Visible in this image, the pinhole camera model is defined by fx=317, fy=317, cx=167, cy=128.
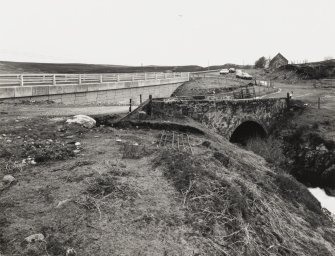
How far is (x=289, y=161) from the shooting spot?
19719mm

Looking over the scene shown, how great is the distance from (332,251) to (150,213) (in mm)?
4411

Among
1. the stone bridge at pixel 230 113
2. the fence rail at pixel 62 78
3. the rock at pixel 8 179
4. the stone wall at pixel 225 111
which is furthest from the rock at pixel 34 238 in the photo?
the fence rail at pixel 62 78

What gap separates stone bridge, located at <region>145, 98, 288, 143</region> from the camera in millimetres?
14188

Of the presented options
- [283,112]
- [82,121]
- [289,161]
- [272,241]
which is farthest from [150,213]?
[283,112]

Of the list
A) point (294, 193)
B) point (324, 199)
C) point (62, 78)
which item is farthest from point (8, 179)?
point (324, 199)

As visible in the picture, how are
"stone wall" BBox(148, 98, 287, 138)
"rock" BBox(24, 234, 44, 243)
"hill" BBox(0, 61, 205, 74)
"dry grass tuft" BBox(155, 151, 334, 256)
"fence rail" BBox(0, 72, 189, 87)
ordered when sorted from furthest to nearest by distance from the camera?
"hill" BBox(0, 61, 205, 74), "stone wall" BBox(148, 98, 287, 138), "fence rail" BBox(0, 72, 189, 87), "dry grass tuft" BBox(155, 151, 334, 256), "rock" BBox(24, 234, 44, 243)

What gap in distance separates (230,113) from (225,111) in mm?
506

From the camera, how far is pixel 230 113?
1769 cm

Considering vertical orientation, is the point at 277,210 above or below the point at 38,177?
below

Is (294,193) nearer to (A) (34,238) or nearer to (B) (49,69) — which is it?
(A) (34,238)

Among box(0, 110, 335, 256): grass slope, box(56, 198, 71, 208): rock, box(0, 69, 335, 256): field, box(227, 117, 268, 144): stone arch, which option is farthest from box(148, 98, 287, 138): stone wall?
box(56, 198, 71, 208): rock

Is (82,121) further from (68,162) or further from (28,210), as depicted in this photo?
(28,210)

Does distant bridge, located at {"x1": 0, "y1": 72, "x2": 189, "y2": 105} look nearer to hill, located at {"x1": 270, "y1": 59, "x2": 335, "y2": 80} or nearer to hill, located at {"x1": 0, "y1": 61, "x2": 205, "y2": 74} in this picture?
hill, located at {"x1": 0, "y1": 61, "x2": 205, "y2": 74}

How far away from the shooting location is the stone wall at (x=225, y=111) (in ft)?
46.5
